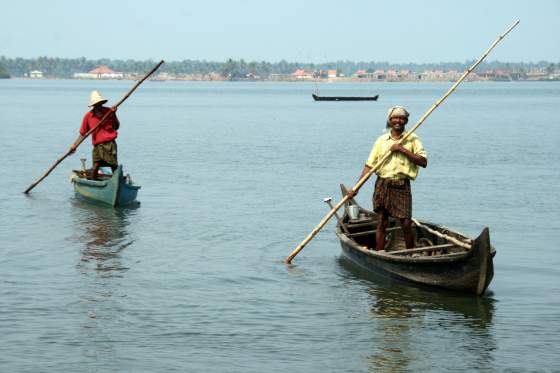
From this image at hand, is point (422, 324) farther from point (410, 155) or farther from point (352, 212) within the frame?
point (352, 212)

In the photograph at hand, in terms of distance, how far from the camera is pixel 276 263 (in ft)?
48.5

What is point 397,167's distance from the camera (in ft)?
40.6

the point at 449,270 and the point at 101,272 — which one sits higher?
the point at 449,270

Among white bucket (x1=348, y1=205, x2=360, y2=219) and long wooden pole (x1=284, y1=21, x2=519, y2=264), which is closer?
long wooden pole (x1=284, y1=21, x2=519, y2=264)

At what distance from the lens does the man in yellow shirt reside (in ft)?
39.7

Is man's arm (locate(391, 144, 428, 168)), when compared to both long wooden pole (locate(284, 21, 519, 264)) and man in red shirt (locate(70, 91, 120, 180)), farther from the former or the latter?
man in red shirt (locate(70, 91, 120, 180))

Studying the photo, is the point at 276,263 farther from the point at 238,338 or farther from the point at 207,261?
the point at 238,338

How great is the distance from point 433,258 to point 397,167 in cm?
127

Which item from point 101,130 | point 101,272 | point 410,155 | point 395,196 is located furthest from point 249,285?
point 101,130

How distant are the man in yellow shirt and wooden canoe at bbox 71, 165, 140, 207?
290 inches

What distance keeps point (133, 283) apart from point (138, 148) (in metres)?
25.9

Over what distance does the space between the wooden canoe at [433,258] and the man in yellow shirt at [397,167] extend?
1.51ft

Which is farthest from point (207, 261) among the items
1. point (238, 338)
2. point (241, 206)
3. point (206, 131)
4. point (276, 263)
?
point (206, 131)

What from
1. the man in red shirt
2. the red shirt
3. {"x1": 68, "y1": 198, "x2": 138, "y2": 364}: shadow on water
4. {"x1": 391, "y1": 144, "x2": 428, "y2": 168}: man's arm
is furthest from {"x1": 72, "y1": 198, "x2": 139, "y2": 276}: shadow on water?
{"x1": 391, "y1": 144, "x2": 428, "y2": 168}: man's arm
